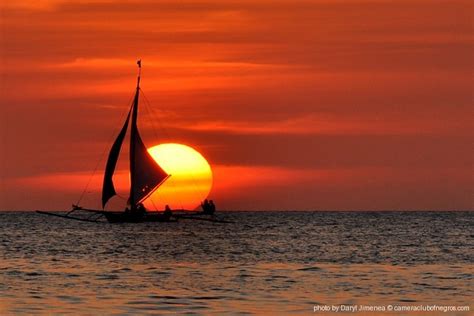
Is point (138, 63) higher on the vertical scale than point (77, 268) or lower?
higher

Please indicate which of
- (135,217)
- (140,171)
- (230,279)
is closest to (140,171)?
(140,171)

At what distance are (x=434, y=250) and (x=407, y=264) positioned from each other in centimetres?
1327

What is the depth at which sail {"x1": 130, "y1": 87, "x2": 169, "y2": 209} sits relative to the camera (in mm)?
93300

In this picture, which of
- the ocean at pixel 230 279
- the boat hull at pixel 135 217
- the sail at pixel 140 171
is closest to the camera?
the ocean at pixel 230 279

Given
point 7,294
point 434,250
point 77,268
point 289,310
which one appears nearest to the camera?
point 289,310

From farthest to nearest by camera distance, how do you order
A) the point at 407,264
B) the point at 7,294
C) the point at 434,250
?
the point at 434,250 → the point at 407,264 → the point at 7,294

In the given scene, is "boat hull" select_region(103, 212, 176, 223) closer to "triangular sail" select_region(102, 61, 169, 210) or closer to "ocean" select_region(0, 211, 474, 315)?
"triangular sail" select_region(102, 61, 169, 210)

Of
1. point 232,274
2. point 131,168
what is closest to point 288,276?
point 232,274

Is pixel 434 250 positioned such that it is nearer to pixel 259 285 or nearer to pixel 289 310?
pixel 259 285

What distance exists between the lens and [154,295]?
36.4 m

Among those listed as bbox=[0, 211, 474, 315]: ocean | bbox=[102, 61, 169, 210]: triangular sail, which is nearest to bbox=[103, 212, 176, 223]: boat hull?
bbox=[102, 61, 169, 210]: triangular sail

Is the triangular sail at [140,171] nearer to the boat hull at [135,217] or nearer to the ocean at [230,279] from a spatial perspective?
→ the boat hull at [135,217]

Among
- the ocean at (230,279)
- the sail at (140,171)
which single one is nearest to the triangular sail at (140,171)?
the sail at (140,171)

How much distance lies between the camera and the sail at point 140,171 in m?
93.3
